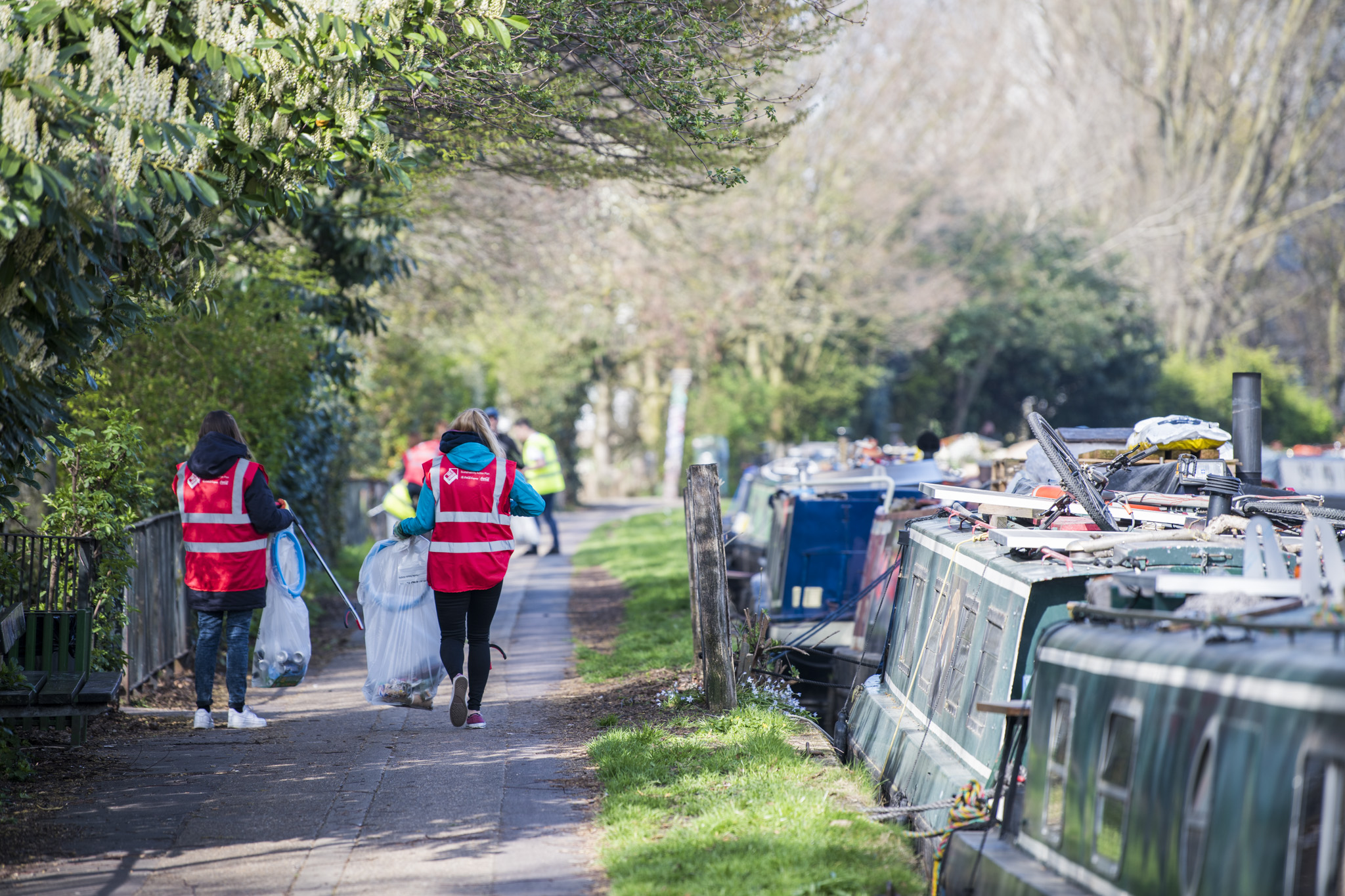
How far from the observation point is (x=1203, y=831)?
340cm

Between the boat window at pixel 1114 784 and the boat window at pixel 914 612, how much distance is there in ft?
10.1

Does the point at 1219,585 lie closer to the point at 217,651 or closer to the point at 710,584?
the point at 710,584

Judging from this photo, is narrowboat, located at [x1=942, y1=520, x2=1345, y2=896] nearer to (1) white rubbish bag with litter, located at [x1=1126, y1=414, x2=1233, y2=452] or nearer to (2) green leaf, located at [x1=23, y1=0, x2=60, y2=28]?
(1) white rubbish bag with litter, located at [x1=1126, y1=414, x2=1233, y2=452]

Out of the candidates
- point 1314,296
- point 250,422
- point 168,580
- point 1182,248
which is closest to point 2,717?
point 168,580

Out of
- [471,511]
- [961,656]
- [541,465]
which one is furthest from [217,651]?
[541,465]

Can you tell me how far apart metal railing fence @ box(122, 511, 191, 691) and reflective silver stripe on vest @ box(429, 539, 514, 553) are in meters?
1.99

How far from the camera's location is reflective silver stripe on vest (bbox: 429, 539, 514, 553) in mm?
7352

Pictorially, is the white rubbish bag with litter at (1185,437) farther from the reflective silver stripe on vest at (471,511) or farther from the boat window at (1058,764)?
the boat window at (1058,764)

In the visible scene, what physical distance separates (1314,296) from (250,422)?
4399 centimetres

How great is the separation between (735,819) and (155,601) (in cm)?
491

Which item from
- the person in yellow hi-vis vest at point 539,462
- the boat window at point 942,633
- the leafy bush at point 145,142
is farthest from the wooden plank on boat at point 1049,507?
the person in yellow hi-vis vest at point 539,462

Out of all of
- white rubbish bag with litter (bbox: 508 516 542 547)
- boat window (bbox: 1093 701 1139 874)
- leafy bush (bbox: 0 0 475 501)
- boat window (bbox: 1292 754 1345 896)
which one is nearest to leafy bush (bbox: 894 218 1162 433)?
white rubbish bag with litter (bbox: 508 516 542 547)

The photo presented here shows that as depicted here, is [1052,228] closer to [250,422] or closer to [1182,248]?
[1182,248]

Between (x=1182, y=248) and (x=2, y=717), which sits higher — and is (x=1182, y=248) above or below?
above
